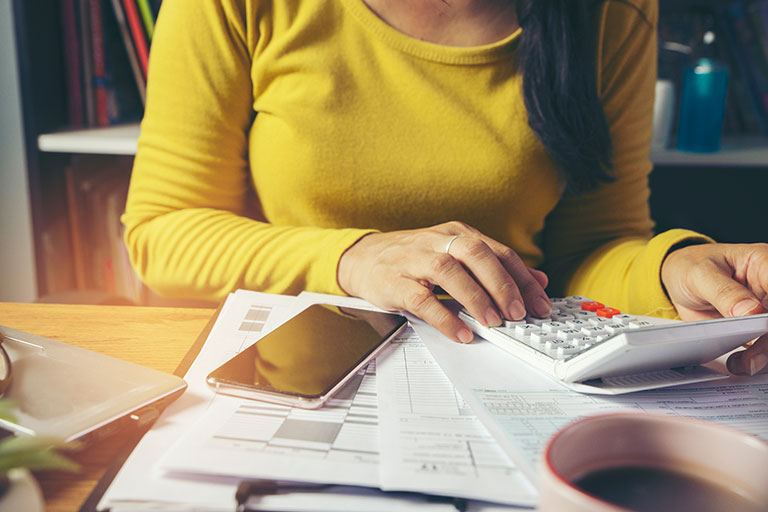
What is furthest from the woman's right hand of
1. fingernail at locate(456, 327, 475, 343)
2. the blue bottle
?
the blue bottle

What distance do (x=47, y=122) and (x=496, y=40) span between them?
0.88 metres

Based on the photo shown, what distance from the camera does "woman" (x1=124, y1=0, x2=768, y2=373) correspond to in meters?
0.70

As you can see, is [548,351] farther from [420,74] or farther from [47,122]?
[47,122]

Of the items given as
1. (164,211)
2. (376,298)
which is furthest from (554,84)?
(164,211)

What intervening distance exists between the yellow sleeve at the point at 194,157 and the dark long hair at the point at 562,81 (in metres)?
0.31

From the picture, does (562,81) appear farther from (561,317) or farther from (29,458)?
(29,458)

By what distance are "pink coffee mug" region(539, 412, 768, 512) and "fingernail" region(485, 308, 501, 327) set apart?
0.73ft

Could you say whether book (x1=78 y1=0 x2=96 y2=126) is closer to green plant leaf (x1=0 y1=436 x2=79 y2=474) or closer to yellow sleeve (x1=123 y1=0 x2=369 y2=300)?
yellow sleeve (x1=123 y1=0 x2=369 y2=300)

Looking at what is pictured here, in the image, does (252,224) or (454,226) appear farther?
(252,224)

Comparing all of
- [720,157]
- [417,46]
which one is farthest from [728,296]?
[720,157]

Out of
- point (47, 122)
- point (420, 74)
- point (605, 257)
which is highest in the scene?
point (420, 74)

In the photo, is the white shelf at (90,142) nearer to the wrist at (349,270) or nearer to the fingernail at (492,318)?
the wrist at (349,270)

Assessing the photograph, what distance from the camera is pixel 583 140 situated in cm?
73

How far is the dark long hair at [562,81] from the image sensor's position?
71 cm
